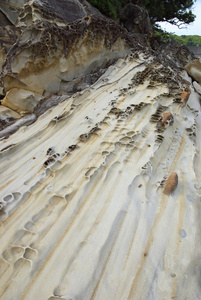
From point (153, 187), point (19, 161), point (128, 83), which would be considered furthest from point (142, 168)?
point (128, 83)

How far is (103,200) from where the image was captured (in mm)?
1792

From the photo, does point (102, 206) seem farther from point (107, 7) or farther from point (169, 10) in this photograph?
point (169, 10)

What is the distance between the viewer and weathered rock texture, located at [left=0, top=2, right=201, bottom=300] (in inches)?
53.1

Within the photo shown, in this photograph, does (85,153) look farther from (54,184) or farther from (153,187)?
(153,187)

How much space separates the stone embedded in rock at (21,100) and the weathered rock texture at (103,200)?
0.30 metres

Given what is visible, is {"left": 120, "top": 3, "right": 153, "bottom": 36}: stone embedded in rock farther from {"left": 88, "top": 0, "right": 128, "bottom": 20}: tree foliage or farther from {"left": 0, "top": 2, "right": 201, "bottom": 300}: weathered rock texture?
{"left": 0, "top": 2, "right": 201, "bottom": 300}: weathered rock texture

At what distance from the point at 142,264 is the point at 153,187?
718mm

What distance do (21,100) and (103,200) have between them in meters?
2.61

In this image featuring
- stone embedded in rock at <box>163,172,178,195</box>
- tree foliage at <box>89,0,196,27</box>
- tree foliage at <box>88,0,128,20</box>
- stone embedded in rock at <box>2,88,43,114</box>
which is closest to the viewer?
stone embedded in rock at <box>163,172,178,195</box>

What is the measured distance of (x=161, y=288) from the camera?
135 cm

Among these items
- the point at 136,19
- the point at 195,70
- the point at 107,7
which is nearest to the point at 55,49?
the point at 195,70

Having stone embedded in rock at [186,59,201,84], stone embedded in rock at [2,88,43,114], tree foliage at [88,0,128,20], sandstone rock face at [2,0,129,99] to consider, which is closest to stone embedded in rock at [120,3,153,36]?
tree foliage at [88,0,128,20]

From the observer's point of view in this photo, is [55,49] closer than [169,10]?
Yes

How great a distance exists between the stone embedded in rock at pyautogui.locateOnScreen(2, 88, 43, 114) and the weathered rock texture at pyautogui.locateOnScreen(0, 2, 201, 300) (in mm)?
299
